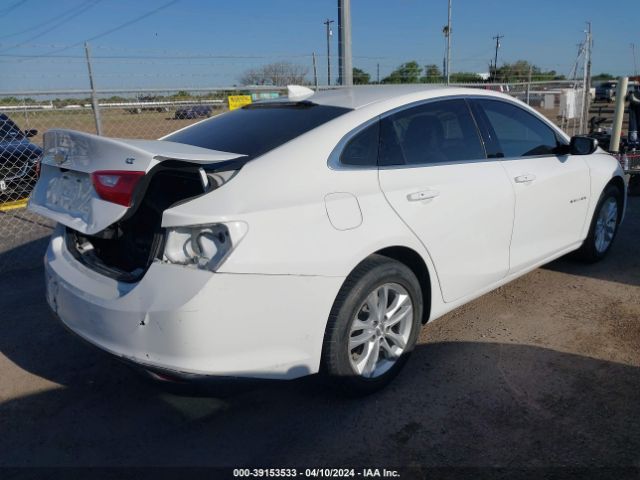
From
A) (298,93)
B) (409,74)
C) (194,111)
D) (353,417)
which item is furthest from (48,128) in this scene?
(409,74)

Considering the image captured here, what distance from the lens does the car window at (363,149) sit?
9.00 feet

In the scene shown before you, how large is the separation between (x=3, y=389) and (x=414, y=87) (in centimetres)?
315

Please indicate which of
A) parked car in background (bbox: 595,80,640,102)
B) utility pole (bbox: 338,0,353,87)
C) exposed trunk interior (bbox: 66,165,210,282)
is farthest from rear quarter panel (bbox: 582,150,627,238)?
utility pole (bbox: 338,0,353,87)

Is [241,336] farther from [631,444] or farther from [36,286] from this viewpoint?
[36,286]

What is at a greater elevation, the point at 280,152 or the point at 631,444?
the point at 280,152

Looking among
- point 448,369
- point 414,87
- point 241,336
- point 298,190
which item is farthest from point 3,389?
point 414,87

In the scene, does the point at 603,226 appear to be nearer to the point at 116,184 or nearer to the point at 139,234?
the point at 139,234

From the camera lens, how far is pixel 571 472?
2328mm

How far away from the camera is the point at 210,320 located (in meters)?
2.21

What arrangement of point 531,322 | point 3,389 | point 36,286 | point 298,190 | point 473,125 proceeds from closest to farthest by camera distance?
1. point 298,190
2. point 3,389
3. point 473,125
4. point 531,322
5. point 36,286

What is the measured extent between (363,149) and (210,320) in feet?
4.04

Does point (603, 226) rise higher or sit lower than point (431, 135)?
lower

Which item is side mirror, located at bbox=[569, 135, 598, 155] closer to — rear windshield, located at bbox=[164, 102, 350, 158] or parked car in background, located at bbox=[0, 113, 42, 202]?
rear windshield, located at bbox=[164, 102, 350, 158]

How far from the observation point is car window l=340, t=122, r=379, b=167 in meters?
2.74
